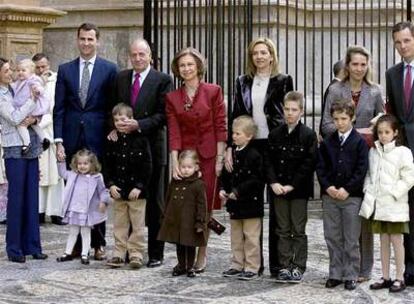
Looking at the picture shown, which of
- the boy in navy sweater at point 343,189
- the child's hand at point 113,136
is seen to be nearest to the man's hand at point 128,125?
the child's hand at point 113,136

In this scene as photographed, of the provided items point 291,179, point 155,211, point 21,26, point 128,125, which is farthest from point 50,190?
point 291,179

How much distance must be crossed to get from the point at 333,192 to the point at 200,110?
4.44 ft

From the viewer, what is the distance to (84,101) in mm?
9273

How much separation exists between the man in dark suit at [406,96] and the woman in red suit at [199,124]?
4.76 ft

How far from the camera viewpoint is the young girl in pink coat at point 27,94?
9344 mm

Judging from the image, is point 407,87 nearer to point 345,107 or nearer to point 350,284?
point 345,107

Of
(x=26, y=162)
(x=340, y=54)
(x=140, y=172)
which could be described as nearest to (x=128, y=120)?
(x=140, y=172)

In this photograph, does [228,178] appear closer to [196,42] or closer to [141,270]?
[141,270]

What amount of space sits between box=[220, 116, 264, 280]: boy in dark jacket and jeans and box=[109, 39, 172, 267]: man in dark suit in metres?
0.76

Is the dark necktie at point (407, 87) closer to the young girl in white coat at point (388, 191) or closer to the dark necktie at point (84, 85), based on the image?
the young girl in white coat at point (388, 191)

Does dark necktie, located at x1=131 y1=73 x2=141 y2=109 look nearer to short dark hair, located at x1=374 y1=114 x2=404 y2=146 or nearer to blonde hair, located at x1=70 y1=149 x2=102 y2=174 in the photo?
blonde hair, located at x1=70 y1=149 x2=102 y2=174

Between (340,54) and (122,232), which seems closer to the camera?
(122,232)

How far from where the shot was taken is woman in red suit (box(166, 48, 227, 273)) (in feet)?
28.6

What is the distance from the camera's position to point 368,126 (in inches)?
335
